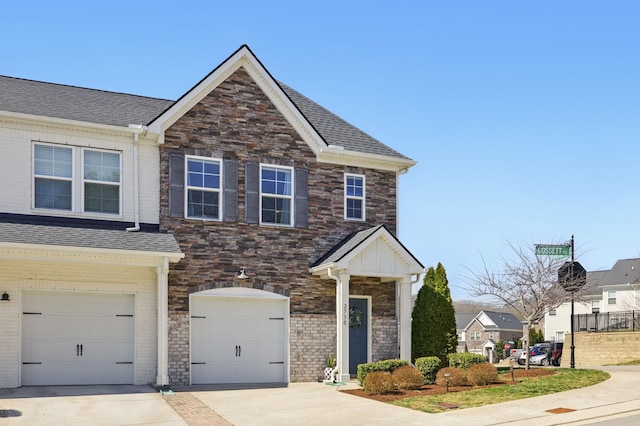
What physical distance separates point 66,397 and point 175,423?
384 cm

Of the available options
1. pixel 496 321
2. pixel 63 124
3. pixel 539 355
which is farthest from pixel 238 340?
pixel 496 321

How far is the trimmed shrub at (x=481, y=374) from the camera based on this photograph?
697 inches

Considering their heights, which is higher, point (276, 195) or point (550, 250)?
point (276, 195)

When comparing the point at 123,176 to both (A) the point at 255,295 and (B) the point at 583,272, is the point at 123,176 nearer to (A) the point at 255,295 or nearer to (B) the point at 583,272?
(A) the point at 255,295

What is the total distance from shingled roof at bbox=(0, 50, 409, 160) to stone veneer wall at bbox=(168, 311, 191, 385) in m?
5.71

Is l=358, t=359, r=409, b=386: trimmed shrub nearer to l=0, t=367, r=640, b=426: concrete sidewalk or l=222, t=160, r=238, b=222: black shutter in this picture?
l=0, t=367, r=640, b=426: concrete sidewalk

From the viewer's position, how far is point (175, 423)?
1298cm

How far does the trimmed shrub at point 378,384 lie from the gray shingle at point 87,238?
599cm

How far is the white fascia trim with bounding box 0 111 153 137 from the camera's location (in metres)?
17.4

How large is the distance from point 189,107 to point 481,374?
36.6 ft

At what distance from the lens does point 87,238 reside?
55.7ft

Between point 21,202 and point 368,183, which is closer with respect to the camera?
point 21,202

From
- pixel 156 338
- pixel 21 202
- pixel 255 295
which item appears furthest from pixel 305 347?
pixel 21 202

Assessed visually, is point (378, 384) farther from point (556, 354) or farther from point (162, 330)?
point (556, 354)
